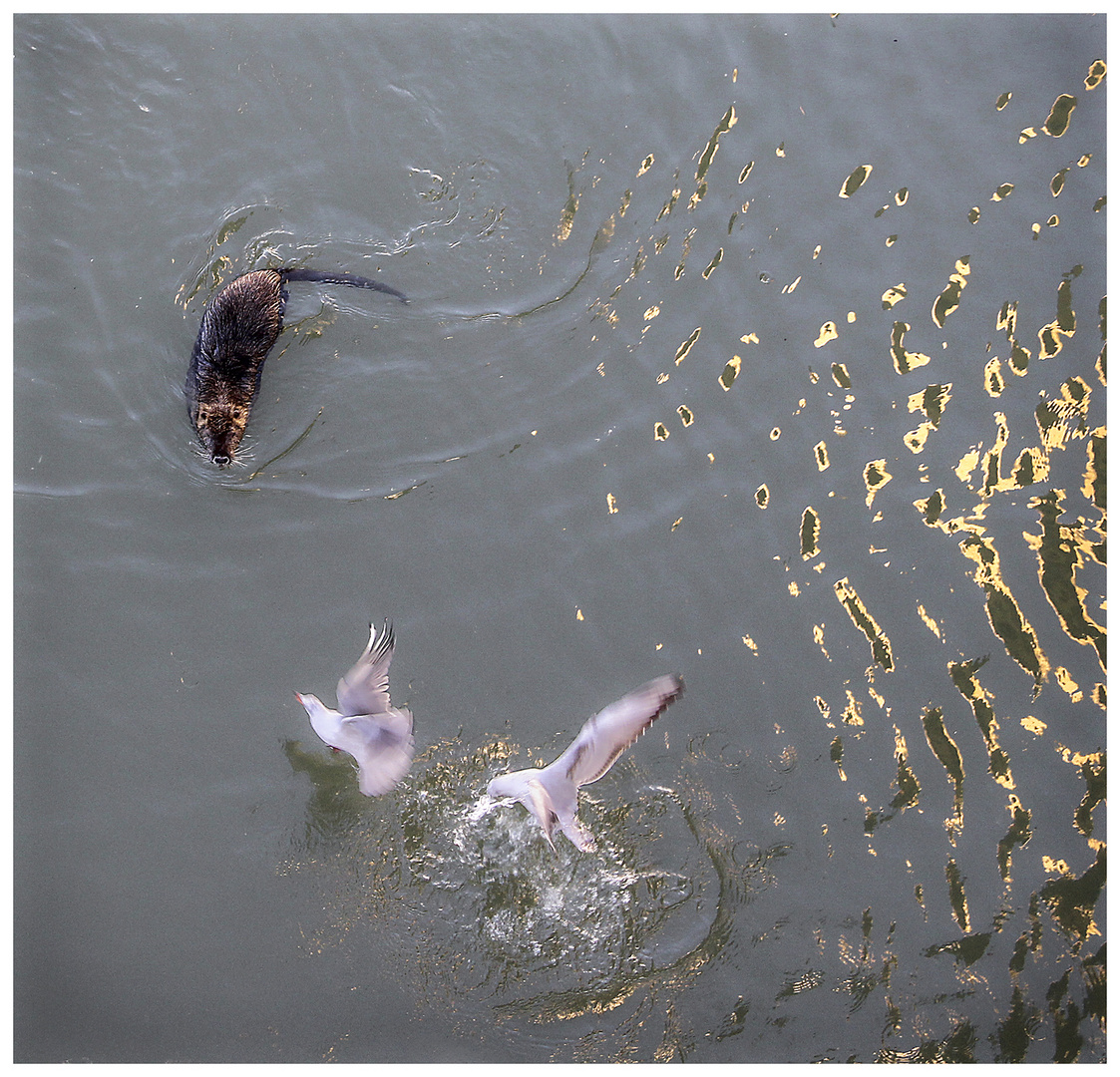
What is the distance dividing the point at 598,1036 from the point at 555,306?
→ 148 inches

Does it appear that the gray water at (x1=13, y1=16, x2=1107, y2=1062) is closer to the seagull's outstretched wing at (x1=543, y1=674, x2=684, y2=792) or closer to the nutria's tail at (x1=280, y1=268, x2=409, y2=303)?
the nutria's tail at (x1=280, y1=268, x2=409, y2=303)

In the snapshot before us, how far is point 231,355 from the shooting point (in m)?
4.47

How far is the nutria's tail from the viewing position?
474 centimetres

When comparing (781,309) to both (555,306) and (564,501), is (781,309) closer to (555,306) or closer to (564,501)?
(555,306)

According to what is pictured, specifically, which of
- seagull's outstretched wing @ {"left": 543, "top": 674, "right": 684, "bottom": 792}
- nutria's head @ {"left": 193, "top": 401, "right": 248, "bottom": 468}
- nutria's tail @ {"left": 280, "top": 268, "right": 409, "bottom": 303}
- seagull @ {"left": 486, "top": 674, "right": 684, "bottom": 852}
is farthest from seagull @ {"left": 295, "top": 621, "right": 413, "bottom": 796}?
nutria's tail @ {"left": 280, "top": 268, "right": 409, "bottom": 303}

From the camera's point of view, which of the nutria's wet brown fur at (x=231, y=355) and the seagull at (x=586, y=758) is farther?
the nutria's wet brown fur at (x=231, y=355)

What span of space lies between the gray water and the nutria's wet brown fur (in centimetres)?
15

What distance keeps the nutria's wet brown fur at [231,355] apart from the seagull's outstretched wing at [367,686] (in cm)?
139

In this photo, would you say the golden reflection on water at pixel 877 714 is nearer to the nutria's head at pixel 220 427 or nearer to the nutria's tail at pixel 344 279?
the nutria's tail at pixel 344 279

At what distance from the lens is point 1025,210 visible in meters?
4.94

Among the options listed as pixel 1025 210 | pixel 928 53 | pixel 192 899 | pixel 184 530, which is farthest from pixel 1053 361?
pixel 192 899

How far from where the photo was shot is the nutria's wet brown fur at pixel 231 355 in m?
4.47

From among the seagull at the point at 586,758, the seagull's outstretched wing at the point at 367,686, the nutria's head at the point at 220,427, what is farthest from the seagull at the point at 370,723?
the nutria's head at the point at 220,427

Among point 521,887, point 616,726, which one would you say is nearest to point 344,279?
point 616,726
